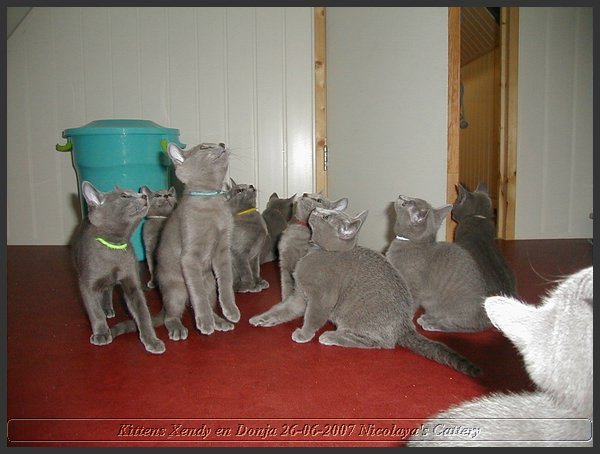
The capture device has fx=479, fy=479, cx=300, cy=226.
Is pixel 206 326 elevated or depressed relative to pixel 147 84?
depressed

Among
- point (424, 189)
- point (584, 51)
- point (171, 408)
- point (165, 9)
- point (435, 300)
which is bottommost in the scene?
point (171, 408)

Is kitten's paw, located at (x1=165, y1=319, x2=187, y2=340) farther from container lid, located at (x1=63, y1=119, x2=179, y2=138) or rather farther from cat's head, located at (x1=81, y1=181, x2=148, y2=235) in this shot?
container lid, located at (x1=63, y1=119, x2=179, y2=138)

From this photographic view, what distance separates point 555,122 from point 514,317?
3.22 m

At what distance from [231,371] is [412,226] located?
88 centimetres

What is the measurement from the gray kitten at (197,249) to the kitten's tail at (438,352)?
25.4 inches

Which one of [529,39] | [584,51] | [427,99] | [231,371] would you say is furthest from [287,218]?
[584,51]

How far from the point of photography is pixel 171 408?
3.94ft

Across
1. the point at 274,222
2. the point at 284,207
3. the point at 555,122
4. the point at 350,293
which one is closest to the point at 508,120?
the point at 555,122

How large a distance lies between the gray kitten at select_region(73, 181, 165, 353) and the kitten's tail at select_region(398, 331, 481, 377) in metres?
0.82

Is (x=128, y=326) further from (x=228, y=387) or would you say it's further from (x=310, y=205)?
(x=310, y=205)

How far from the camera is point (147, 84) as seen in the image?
3600 millimetres

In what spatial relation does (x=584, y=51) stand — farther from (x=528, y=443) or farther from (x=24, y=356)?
(x=24, y=356)

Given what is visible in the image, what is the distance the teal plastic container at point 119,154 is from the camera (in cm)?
282

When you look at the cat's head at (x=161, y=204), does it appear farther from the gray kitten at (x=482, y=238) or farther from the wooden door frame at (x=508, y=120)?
A: the wooden door frame at (x=508, y=120)
